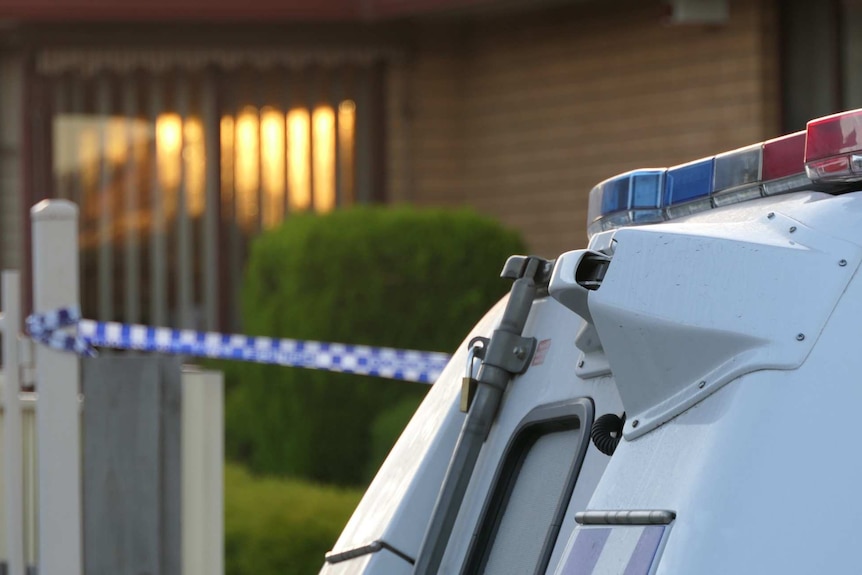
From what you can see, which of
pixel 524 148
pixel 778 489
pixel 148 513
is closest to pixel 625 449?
pixel 778 489

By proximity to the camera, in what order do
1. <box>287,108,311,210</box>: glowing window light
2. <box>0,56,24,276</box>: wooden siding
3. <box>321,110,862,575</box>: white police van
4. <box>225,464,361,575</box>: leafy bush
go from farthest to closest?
1. <box>0,56,24,276</box>: wooden siding
2. <box>287,108,311,210</box>: glowing window light
3. <box>225,464,361,575</box>: leafy bush
4. <box>321,110,862,575</box>: white police van

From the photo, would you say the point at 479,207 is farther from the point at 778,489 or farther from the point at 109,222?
the point at 778,489

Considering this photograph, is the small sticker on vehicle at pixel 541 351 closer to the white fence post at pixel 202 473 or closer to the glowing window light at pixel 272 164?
the white fence post at pixel 202 473

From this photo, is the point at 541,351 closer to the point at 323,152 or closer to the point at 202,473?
the point at 202,473

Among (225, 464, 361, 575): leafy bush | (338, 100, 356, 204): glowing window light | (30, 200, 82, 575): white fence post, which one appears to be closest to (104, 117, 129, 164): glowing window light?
(338, 100, 356, 204): glowing window light

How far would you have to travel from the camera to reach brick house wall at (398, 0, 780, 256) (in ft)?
31.6

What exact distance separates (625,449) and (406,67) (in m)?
9.74

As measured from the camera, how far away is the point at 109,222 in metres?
11.9

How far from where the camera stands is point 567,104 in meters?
10.6

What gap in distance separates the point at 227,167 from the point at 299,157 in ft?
1.82

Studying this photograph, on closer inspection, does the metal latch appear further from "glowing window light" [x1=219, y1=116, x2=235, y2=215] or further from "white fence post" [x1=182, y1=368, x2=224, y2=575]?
"glowing window light" [x1=219, y1=116, x2=235, y2=215]

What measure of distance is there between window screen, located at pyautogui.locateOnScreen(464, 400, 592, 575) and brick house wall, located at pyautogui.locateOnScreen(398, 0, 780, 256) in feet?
23.5

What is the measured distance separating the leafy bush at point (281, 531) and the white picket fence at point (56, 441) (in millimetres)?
1863

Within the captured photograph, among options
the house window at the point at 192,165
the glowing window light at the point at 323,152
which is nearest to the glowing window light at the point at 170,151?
the house window at the point at 192,165
